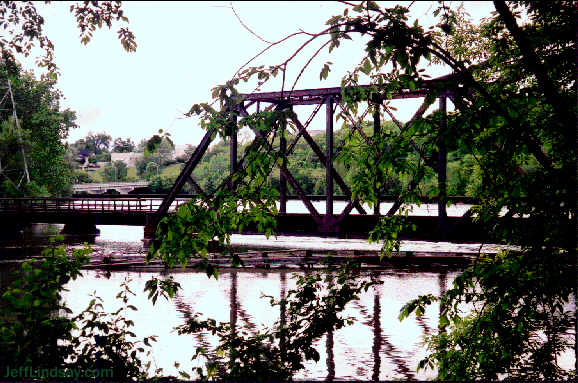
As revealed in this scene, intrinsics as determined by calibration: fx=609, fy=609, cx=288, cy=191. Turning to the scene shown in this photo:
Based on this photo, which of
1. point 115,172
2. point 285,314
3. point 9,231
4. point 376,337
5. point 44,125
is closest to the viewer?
point 285,314

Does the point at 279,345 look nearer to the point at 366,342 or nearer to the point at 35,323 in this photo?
the point at 35,323

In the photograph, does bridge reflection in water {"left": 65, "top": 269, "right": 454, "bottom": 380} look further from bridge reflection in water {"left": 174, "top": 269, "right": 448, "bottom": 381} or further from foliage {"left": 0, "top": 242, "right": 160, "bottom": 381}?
foliage {"left": 0, "top": 242, "right": 160, "bottom": 381}

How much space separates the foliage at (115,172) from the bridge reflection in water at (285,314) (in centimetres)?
8916

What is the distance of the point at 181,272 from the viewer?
29.1 metres

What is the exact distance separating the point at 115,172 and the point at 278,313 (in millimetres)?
101113

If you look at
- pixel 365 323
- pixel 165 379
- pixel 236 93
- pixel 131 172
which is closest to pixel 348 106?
pixel 236 93

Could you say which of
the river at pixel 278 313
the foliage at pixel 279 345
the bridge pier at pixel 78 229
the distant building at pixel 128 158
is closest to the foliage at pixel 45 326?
the foliage at pixel 279 345

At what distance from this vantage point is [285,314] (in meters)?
6.20

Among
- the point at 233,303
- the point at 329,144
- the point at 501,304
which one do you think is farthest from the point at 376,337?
the point at 501,304

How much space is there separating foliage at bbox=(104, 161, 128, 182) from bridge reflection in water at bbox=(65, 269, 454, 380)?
89161mm

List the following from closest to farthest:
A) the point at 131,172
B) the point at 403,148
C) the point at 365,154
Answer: the point at 403,148
the point at 365,154
the point at 131,172

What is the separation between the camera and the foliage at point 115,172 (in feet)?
375

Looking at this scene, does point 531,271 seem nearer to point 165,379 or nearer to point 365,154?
point 365,154

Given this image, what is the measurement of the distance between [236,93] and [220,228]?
1.12 meters
